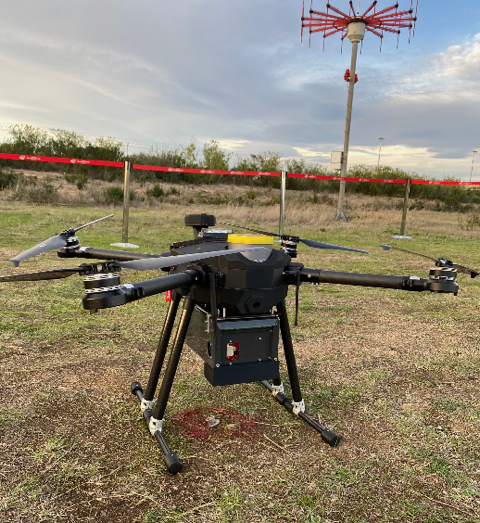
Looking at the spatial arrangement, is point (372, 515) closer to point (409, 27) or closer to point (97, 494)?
point (97, 494)

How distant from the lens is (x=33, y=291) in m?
5.49

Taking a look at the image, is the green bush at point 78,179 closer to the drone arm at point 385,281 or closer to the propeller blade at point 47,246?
the propeller blade at point 47,246

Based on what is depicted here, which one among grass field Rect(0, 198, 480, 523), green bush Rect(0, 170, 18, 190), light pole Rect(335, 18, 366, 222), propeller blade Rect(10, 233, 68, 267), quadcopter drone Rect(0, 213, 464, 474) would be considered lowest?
grass field Rect(0, 198, 480, 523)

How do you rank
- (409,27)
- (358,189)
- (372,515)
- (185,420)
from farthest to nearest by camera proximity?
(358,189) → (409,27) → (185,420) → (372,515)

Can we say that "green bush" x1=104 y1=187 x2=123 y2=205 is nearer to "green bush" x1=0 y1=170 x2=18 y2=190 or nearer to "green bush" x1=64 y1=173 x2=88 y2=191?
"green bush" x1=64 y1=173 x2=88 y2=191

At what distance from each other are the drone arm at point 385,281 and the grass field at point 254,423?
3.56ft

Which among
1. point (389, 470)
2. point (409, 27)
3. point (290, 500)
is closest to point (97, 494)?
point (290, 500)

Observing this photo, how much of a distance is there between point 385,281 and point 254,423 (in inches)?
53.3

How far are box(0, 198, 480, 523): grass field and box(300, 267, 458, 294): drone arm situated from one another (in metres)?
1.08

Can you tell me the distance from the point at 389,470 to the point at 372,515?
1.33 ft

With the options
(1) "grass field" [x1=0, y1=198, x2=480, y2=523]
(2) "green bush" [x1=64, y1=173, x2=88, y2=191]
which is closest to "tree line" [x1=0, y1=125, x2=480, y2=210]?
(2) "green bush" [x1=64, y1=173, x2=88, y2=191]

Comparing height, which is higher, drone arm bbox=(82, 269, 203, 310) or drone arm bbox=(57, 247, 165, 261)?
drone arm bbox=(82, 269, 203, 310)

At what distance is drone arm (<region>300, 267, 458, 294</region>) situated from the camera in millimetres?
2047

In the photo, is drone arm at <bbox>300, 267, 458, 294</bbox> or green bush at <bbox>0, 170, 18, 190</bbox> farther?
green bush at <bbox>0, 170, 18, 190</bbox>
